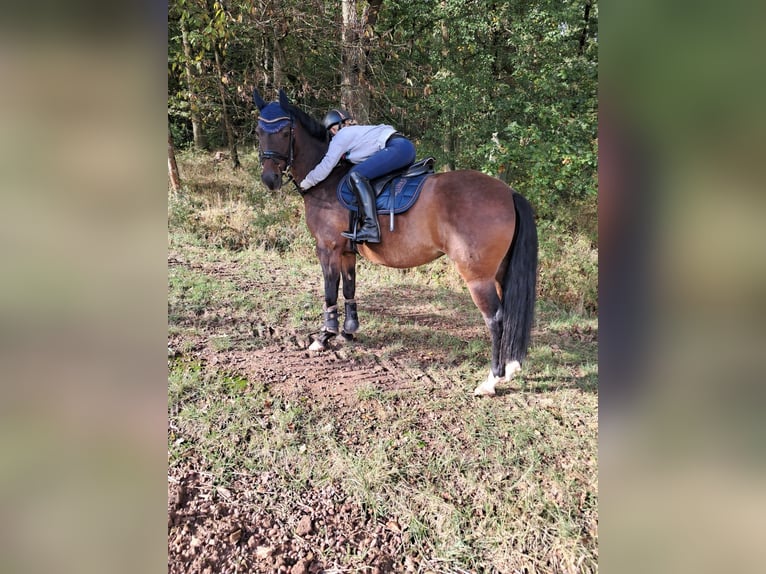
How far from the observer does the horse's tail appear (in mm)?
3236

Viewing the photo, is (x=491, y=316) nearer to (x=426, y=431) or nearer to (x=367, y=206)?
(x=426, y=431)

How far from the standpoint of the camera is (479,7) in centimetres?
811

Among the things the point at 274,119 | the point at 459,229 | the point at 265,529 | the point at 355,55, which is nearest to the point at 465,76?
the point at 355,55

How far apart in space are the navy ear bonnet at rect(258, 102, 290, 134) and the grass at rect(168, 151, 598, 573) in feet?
6.57

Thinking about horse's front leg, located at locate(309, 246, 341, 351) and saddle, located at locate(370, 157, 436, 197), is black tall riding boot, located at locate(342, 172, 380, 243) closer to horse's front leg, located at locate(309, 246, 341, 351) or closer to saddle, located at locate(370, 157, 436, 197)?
saddle, located at locate(370, 157, 436, 197)

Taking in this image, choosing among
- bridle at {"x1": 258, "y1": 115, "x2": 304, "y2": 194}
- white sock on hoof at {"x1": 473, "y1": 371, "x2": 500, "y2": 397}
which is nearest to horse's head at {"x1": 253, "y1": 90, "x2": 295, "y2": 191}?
bridle at {"x1": 258, "y1": 115, "x2": 304, "y2": 194}

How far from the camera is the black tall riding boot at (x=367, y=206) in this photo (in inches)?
139

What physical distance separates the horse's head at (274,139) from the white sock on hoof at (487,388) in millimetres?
2513

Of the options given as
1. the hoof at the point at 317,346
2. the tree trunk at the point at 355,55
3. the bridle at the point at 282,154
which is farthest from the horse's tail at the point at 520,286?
the tree trunk at the point at 355,55

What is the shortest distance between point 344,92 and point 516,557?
722 cm

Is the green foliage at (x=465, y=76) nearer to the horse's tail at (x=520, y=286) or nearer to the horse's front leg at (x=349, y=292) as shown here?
the horse's tail at (x=520, y=286)

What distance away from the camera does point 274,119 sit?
3828mm
